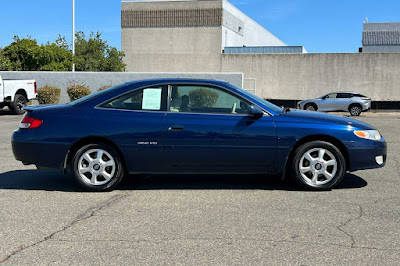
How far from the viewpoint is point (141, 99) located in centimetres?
601

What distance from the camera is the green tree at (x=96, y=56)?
39844mm

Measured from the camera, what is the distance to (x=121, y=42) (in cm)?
4409

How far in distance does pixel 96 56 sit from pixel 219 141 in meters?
37.7

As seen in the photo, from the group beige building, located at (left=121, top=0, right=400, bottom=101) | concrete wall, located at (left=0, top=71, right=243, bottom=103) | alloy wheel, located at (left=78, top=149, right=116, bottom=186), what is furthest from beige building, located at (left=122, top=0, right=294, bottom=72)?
alloy wheel, located at (left=78, top=149, right=116, bottom=186)

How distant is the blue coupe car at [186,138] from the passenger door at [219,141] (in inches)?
0.5

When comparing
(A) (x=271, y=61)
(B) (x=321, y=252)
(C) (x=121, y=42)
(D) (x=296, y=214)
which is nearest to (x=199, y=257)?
(B) (x=321, y=252)

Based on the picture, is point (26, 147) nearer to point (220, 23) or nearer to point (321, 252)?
point (321, 252)

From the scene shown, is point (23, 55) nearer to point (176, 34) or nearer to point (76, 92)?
point (76, 92)

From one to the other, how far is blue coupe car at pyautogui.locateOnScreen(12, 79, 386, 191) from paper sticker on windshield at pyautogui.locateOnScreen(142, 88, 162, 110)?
0.01 m

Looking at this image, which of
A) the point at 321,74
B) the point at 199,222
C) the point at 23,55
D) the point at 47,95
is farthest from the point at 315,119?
the point at 321,74

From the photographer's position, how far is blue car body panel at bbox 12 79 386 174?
5.76m

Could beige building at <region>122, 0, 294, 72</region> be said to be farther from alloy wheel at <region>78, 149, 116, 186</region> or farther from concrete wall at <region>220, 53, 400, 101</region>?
alloy wheel at <region>78, 149, 116, 186</region>

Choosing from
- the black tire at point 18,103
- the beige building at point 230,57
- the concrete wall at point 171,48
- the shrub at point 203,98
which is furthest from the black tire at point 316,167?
the concrete wall at point 171,48

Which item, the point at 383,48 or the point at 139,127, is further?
the point at 383,48
